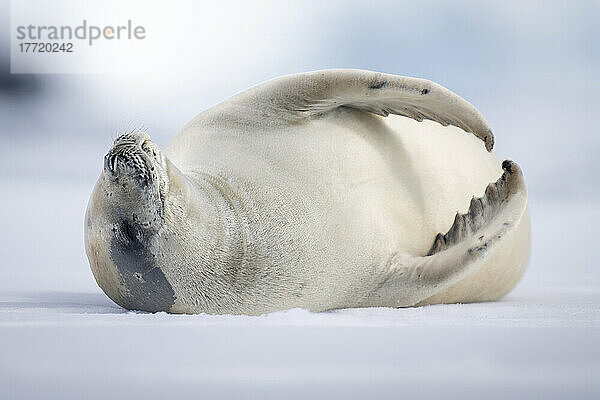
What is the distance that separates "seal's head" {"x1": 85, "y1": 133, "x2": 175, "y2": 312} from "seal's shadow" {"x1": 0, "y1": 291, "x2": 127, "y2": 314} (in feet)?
0.62

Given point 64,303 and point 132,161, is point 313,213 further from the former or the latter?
point 64,303

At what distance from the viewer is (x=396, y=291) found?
2768mm

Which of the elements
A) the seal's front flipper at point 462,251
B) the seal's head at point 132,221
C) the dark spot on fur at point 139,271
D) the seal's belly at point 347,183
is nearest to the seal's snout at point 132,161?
the seal's head at point 132,221

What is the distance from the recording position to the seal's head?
2176 millimetres

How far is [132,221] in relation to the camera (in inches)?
89.0

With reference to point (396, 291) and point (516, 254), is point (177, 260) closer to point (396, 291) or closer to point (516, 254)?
point (396, 291)

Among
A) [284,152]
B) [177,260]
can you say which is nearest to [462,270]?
[284,152]

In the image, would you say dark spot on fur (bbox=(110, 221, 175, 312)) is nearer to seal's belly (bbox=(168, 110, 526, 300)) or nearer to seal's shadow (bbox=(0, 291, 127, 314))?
seal's shadow (bbox=(0, 291, 127, 314))

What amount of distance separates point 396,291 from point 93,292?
125 cm

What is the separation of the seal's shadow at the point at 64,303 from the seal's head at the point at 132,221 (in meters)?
0.19

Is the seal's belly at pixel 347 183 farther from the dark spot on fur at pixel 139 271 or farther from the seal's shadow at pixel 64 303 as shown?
the seal's shadow at pixel 64 303

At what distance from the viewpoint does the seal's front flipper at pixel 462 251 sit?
8.77 feet

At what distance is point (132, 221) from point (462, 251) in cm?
102

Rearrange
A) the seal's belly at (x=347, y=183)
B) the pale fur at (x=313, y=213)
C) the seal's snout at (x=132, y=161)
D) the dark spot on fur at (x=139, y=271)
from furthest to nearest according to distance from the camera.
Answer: the seal's belly at (x=347, y=183) → the pale fur at (x=313, y=213) → the dark spot on fur at (x=139, y=271) → the seal's snout at (x=132, y=161)
